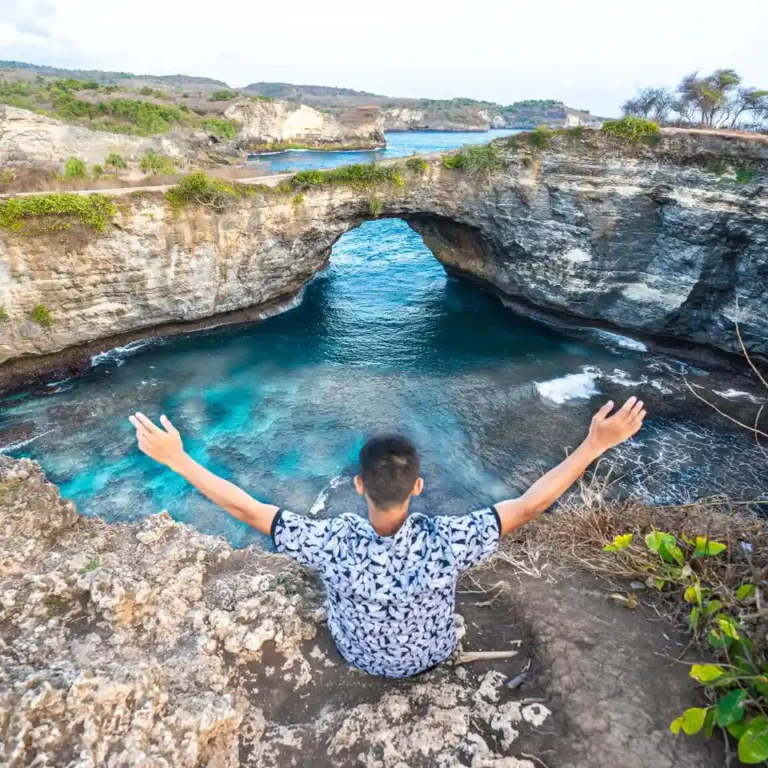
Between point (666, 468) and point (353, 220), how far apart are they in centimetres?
1753

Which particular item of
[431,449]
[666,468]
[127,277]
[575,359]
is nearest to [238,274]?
[127,277]

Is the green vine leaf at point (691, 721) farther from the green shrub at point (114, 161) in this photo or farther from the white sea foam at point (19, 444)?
the green shrub at point (114, 161)

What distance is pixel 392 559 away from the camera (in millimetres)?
3334

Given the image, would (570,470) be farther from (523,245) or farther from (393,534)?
(523,245)

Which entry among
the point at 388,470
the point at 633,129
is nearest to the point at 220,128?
the point at 633,129

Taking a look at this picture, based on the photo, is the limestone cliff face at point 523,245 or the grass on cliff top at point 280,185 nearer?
the limestone cliff face at point 523,245

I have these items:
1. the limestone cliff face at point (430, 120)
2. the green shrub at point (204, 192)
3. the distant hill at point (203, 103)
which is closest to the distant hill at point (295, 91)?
the distant hill at point (203, 103)

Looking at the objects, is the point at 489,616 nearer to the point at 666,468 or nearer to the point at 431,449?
the point at 431,449

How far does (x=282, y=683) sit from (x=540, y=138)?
22.7 m

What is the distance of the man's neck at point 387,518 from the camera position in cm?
316

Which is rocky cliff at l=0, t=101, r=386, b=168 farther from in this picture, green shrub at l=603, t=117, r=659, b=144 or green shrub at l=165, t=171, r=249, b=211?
green shrub at l=603, t=117, r=659, b=144

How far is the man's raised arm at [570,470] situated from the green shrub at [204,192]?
801 inches

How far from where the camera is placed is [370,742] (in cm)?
382

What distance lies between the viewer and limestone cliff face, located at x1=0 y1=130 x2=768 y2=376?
18.6 meters
